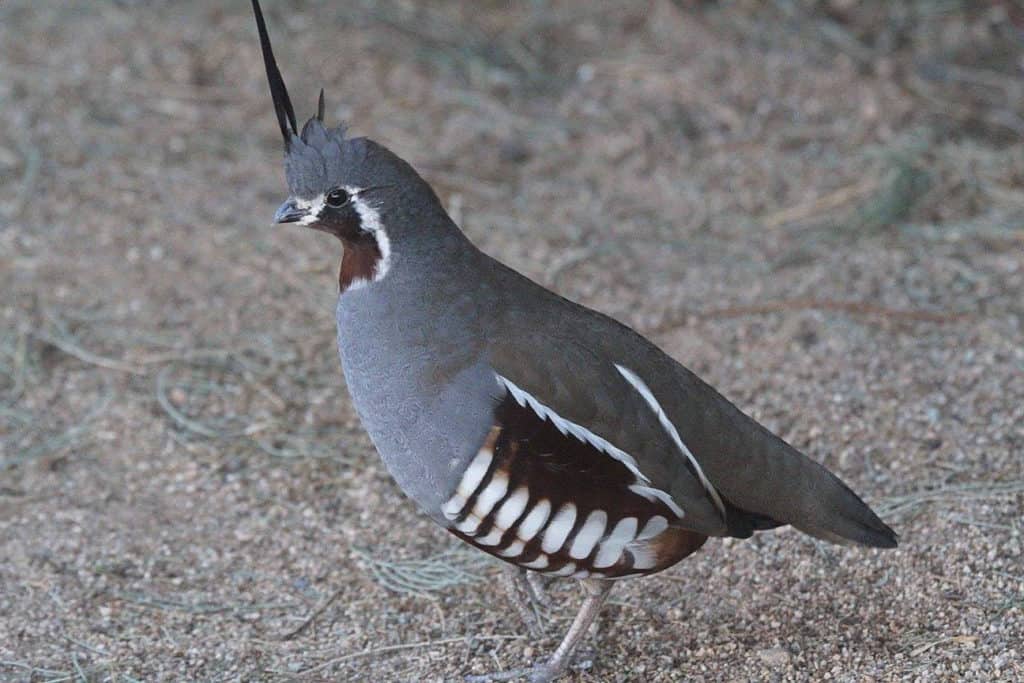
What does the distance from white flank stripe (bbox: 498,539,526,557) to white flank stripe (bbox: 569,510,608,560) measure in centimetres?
15

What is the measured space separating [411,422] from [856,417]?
236 cm

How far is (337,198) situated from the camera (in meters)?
4.24

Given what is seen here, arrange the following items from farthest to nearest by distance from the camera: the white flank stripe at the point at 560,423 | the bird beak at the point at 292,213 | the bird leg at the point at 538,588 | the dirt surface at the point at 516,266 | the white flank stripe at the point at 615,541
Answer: the bird leg at the point at 538,588 → the dirt surface at the point at 516,266 → the bird beak at the point at 292,213 → the white flank stripe at the point at 615,541 → the white flank stripe at the point at 560,423

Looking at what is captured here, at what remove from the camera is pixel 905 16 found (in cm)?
925

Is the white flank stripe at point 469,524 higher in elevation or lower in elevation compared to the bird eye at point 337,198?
lower

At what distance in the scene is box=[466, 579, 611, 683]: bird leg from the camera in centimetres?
437

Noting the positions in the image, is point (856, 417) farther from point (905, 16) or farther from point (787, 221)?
point (905, 16)

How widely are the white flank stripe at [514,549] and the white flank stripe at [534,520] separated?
25 mm

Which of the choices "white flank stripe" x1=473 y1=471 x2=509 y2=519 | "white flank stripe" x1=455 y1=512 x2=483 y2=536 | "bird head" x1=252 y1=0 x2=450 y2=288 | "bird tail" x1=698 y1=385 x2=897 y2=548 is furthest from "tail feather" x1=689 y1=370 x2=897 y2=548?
"bird head" x1=252 y1=0 x2=450 y2=288

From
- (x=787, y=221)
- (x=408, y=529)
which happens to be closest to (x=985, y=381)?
(x=787, y=221)

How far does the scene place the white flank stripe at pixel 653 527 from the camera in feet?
13.7

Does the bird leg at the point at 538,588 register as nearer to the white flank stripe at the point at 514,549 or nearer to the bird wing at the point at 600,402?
the white flank stripe at the point at 514,549

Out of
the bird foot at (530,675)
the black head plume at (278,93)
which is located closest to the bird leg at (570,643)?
the bird foot at (530,675)

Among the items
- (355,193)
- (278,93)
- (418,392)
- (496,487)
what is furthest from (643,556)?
(278,93)
